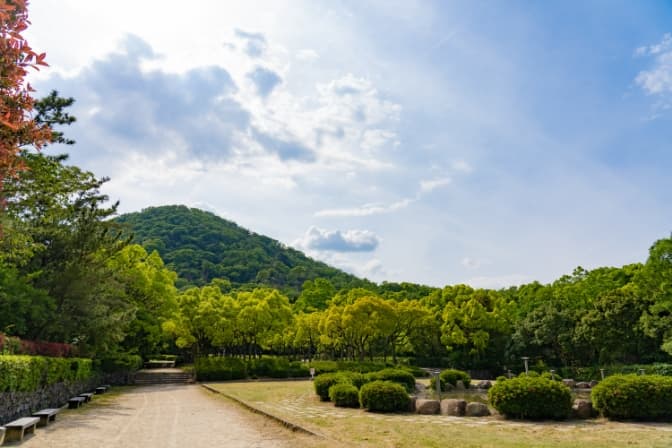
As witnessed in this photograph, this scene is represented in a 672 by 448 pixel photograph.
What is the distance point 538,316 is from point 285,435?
32190 millimetres

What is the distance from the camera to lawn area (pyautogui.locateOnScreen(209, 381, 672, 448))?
7.84 m

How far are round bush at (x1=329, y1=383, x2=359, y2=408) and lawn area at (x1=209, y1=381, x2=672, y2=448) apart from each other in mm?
1010

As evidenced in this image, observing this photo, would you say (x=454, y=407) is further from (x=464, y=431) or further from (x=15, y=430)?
(x=15, y=430)

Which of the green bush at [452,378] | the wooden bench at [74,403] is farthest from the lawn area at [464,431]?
the green bush at [452,378]

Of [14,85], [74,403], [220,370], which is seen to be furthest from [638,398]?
[220,370]

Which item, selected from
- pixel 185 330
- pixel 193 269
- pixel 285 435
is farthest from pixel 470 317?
pixel 193 269

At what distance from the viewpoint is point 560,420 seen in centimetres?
1063

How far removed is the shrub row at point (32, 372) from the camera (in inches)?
407

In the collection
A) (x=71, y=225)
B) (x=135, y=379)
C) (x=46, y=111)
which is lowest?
(x=135, y=379)

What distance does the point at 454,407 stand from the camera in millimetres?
11930

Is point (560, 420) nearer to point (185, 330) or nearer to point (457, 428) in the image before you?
point (457, 428)

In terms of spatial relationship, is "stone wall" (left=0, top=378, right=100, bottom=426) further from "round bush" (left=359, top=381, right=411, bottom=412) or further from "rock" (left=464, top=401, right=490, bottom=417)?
"rock" (left=464, top=401, right=490, bottom=417)

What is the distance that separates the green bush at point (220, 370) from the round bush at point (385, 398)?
17.9 metres

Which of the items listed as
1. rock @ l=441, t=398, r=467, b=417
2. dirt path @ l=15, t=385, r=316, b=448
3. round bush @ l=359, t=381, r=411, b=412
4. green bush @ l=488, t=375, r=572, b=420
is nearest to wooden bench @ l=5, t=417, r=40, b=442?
dirt path @ l=15, t=385, r=316, b=448
